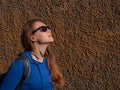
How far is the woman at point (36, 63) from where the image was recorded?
11.0ft

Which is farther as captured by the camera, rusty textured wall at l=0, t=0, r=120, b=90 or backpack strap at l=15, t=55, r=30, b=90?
rusty textured wall at l=0, t=0, r=120, b=90

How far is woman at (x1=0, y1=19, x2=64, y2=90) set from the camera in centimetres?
334

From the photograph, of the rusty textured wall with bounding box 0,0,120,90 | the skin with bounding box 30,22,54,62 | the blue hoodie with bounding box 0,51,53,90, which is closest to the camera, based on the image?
the blue hoodie with bounding box 0,51,53,90

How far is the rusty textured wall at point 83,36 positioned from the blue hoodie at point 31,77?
1910 millimetres

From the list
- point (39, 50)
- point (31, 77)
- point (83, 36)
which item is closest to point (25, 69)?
point (31, 77)

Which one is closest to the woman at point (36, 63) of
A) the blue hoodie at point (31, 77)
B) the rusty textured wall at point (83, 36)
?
the blue hoodie at point (31, 77)

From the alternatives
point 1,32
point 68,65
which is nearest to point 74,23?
point 68,65

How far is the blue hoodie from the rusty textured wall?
1910mm

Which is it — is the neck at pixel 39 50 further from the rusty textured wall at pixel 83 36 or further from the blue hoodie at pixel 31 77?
the rusty textured wall at pixel 83 36

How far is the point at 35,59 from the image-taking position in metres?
3.55

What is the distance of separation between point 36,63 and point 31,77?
139mm

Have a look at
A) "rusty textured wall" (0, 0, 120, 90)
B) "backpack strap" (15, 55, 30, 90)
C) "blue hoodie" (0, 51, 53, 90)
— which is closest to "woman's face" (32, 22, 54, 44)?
"blue hoodie" (0, 51, 53, 90)

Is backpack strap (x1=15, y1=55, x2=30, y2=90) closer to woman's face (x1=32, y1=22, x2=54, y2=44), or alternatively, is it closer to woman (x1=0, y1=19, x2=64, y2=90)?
woman (x1=0, y1=19, x2=64, y2=90)

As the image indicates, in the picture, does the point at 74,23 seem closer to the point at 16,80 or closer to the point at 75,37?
the point at 75,37
